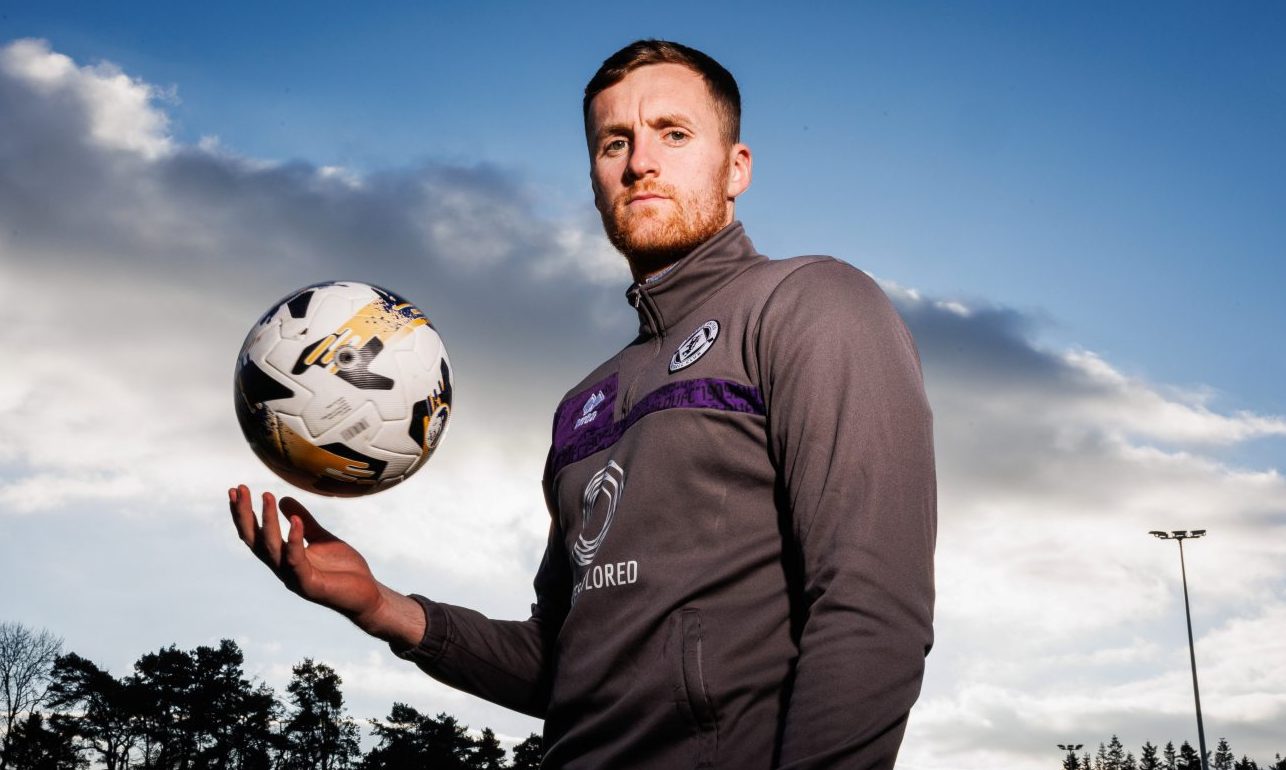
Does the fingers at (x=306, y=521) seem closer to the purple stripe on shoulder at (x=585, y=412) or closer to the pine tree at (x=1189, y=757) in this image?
the purple stripe on shoulder at (x=585, y=412)

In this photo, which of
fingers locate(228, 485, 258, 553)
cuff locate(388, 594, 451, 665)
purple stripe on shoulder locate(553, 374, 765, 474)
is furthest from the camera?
cuff locate(388, 594, 451, 665)

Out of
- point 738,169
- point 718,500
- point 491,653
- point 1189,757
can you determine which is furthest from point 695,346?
point 1189,757

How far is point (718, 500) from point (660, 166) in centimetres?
121

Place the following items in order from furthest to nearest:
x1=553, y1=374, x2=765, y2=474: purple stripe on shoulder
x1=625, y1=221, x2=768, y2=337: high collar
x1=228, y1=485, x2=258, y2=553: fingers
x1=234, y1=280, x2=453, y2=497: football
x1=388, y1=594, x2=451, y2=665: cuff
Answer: x1=388, y1=594, x2=451, y2=665: cuff → x1=234, y1=280, x2=453, y2=497: football → x1=228, y1=485, x2=258, y2=553: fingers → x1=625, y1=221, x2=768, y2=337: high collar → x1=553, y1=374, x2=765, y2=474: purple stripe on shoulder

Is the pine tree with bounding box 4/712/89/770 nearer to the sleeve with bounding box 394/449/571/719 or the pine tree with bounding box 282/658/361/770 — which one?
the pine tree with bounding box 282/658/361/770

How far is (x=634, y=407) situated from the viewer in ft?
10.6

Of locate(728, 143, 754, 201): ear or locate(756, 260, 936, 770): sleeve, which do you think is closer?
locate(756, 260, 936, 770): sleeve

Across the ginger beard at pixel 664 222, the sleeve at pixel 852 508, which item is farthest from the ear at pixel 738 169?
the sleeve at pixel 852 508

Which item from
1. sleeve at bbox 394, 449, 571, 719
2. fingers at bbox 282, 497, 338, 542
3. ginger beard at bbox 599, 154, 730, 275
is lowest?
sleeve at bbox 394, 449, 571, 719

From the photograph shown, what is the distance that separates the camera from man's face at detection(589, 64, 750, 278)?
3469 mm

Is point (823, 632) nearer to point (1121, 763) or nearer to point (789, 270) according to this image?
point (789, 270)

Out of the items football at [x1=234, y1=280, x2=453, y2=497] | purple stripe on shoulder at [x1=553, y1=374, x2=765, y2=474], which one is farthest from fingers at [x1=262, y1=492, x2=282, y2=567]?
purple stripe on shoulder at [x1=553, y1=374, x2=765, y2=474]

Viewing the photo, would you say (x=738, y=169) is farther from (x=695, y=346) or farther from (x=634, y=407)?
(x=634, y=407)

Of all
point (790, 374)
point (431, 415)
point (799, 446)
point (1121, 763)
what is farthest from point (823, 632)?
point (1121, 763)
